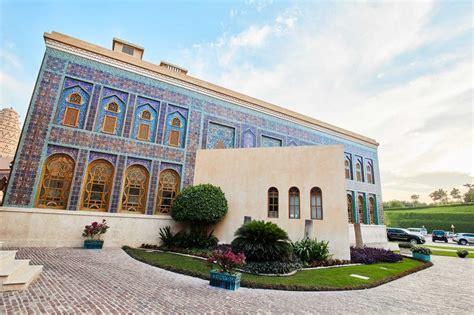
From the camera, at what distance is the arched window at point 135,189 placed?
1166 centimetres

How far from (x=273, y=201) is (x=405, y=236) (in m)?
18.8

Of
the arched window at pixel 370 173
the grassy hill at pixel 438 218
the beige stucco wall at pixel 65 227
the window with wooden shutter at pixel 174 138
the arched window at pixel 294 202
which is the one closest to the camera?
the beige stucco wall at pixel 65 227

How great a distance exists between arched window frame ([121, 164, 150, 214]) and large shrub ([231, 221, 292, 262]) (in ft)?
18.4

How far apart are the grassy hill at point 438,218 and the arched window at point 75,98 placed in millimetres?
49082

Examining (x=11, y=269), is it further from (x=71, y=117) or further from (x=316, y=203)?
(x=316, y=203)

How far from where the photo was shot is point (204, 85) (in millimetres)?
14484

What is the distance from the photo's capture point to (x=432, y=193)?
253 ft

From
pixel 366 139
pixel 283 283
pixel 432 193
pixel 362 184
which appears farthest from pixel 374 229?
pixel 432 193

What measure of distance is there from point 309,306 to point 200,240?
23.3ft

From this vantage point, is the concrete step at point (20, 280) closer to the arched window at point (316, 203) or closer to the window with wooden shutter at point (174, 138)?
the window with wooden shutter at point (174, 138)

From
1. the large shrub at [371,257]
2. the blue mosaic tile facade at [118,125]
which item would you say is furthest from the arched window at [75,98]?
the large shrub at [371,257]

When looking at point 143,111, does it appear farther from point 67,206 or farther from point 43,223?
point 43,223

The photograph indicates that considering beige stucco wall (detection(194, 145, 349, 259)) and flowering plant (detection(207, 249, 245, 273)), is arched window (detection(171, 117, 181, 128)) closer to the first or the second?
beige stucco wall (detection(194, 145, 349, 259))

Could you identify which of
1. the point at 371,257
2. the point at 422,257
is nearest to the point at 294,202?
the point at 371,257
